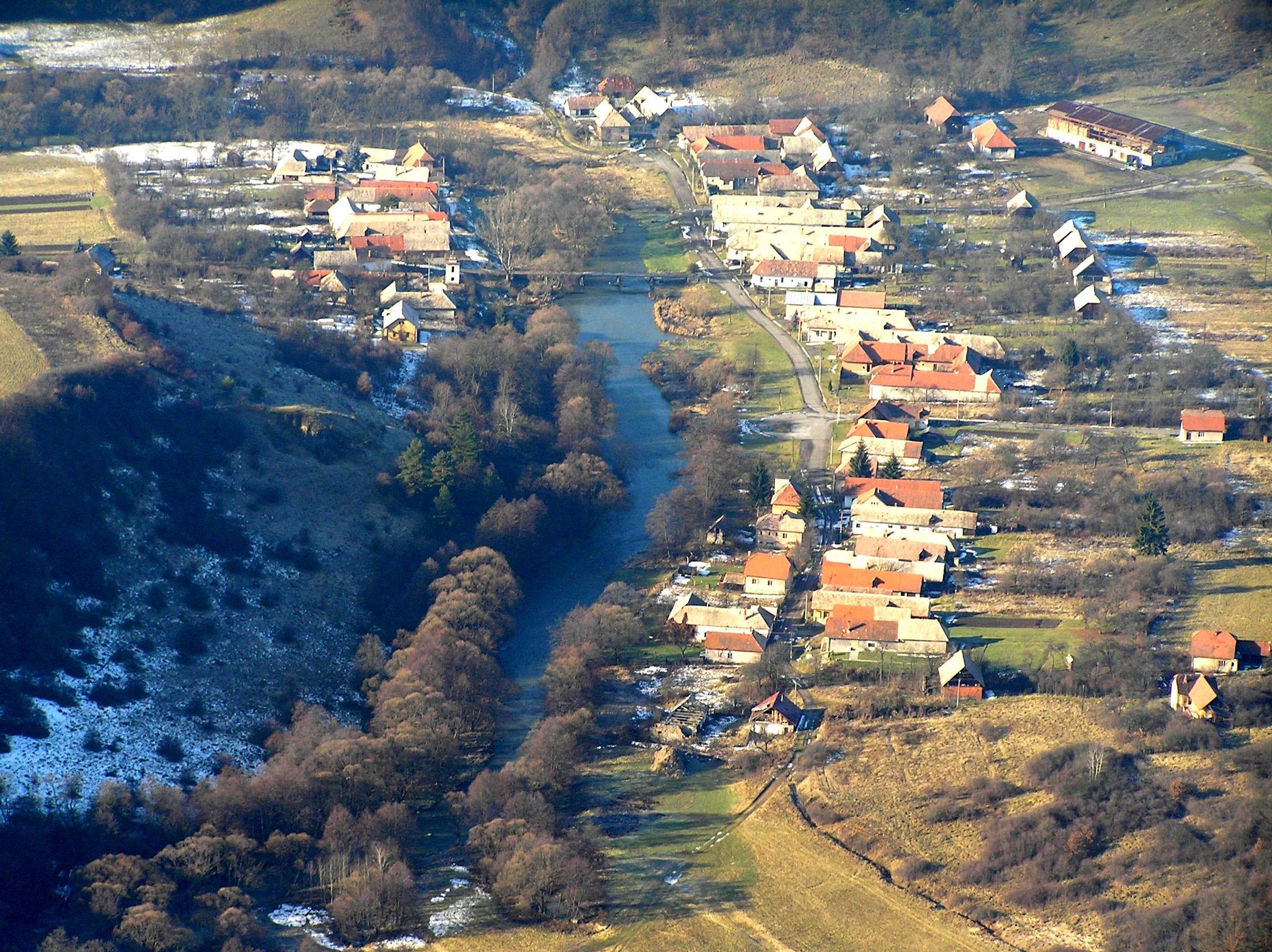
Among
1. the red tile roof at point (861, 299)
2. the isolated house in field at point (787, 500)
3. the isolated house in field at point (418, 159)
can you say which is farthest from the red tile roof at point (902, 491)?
the isolated house in field at point (418, 159)

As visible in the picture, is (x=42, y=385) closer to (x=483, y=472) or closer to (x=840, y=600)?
(x=483, y=472)

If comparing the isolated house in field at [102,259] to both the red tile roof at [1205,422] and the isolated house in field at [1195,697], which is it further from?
the isolated house in field at [1195,697]

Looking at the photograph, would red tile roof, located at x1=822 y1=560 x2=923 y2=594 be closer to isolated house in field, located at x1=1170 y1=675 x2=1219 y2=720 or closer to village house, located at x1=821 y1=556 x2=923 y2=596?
village house, located at x1=821 y1=556 x2=923 y2=596

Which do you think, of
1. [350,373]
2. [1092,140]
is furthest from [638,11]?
[350,373]

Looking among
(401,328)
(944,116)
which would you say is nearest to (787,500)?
(401,328)

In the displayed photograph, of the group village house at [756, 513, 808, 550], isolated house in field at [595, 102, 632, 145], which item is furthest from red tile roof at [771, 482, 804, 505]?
isolated house in field at [595, 102, 632, 145]

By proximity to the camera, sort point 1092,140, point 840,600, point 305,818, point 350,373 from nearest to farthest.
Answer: point 305,818 → point 840,600 → point 350,373 → point 1092,140
